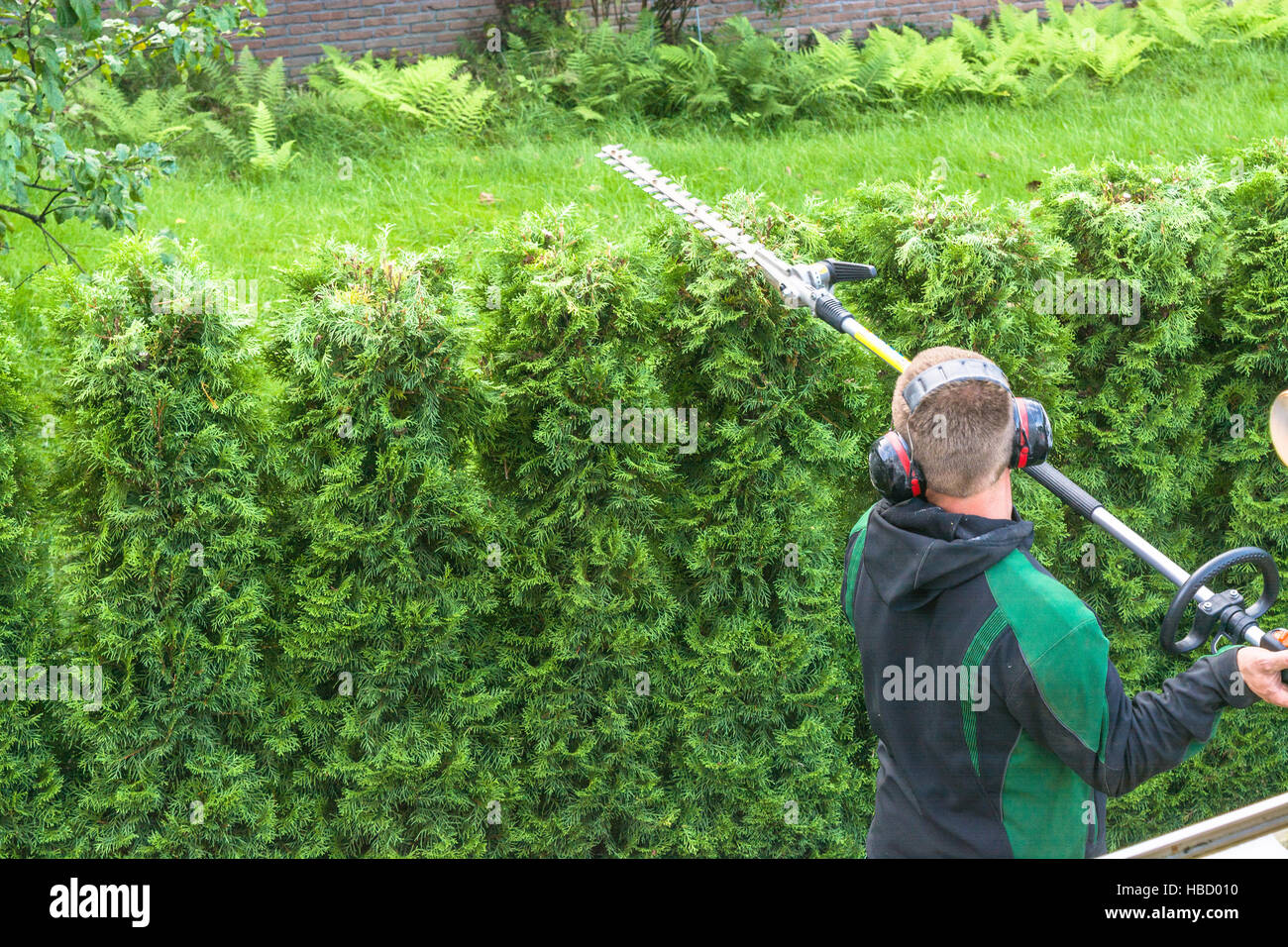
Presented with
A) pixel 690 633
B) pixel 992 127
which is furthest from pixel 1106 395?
pixel 992 127

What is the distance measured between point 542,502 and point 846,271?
1442 mm

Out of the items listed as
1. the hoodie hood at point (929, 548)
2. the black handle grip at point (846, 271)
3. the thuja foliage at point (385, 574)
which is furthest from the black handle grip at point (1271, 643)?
the thuja foliage at point (385, 574)

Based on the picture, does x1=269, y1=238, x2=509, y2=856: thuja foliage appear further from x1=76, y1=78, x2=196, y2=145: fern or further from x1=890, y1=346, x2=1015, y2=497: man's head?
x1=76, y1=78, x2=196, y2=145: fern

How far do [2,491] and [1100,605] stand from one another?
14.8 ft

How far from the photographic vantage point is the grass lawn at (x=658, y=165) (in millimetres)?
7801

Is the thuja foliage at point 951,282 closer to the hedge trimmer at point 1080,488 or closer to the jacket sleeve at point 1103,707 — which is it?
the hedge trimmer at point 1080,488

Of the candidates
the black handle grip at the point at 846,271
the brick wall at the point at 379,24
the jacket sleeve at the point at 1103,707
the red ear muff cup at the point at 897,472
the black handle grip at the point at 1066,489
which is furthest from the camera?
the brick wall at the point at 379,24

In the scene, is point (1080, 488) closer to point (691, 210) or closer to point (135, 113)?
point (691, 210)

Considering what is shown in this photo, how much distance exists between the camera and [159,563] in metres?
3.88

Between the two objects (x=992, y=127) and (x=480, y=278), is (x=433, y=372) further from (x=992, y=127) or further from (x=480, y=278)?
(x=992, y=127)

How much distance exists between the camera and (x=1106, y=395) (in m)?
4.71

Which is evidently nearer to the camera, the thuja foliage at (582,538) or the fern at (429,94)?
the thuja foliage at (582,538)

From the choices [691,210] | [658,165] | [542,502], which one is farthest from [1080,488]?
[658,165]

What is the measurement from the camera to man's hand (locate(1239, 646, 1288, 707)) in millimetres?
2480
